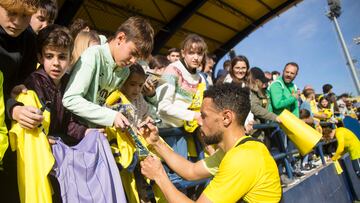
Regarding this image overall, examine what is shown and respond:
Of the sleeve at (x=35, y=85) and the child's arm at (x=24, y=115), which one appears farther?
the sleeve at (x=35, y=85)

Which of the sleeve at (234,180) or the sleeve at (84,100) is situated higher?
the sleeve at (84,100)

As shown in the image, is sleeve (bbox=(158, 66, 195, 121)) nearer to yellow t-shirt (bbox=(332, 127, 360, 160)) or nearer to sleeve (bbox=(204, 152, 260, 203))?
sleeve (bbox=(204, 152, 260, 203))

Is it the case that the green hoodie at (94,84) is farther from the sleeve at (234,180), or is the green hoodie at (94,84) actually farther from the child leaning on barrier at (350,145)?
the child leaning on barrier at (350,145)

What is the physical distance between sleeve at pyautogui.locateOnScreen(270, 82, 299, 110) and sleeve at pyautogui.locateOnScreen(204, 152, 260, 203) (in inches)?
101

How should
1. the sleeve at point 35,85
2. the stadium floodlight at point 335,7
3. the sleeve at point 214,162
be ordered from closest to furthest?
the sleeve at point 35,85, the sleeve at point 214,162, the stadium floodlight at point 335,7

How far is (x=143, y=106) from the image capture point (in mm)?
2346

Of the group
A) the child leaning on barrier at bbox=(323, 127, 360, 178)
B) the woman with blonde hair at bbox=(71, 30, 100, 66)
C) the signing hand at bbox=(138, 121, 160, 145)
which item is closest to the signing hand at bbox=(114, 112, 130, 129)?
the signing hand at bbox=(138, 121, 160, 145)

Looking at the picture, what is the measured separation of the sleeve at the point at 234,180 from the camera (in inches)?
70.9

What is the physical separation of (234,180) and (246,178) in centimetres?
8

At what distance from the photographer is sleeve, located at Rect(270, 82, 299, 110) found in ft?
13.9

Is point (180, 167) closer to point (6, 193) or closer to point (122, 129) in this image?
point (122, 129)

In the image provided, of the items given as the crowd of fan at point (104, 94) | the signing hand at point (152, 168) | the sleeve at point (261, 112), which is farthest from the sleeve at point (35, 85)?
the sleeve at point (261, 112)

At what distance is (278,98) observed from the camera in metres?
4.25

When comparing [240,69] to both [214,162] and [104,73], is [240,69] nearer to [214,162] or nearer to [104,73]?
[214,162]
